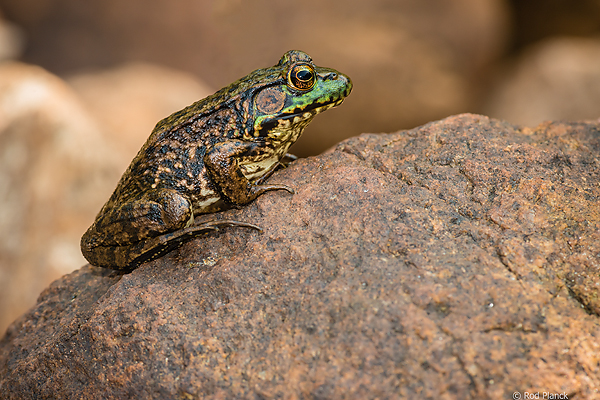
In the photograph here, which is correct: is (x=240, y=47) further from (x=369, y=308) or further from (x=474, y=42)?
(x=369, y=308)

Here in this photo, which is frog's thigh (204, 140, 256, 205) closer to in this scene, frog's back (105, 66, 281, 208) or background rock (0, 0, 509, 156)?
frog's back (105, 66, 281, 208)

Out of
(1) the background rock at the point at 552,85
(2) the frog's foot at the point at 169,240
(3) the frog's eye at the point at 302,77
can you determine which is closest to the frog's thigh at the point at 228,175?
(2) the frog's foot at the point at 169,240

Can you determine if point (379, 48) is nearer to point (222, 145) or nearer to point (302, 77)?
point (302, 77)

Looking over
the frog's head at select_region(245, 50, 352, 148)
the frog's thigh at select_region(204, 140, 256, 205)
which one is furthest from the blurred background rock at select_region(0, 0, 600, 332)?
the frog's head at select_region(245, 50, 352, 148)

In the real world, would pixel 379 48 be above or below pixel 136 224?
above

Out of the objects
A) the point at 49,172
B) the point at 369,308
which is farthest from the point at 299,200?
the point at 49,172

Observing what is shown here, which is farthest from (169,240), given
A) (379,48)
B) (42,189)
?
(379,48)
